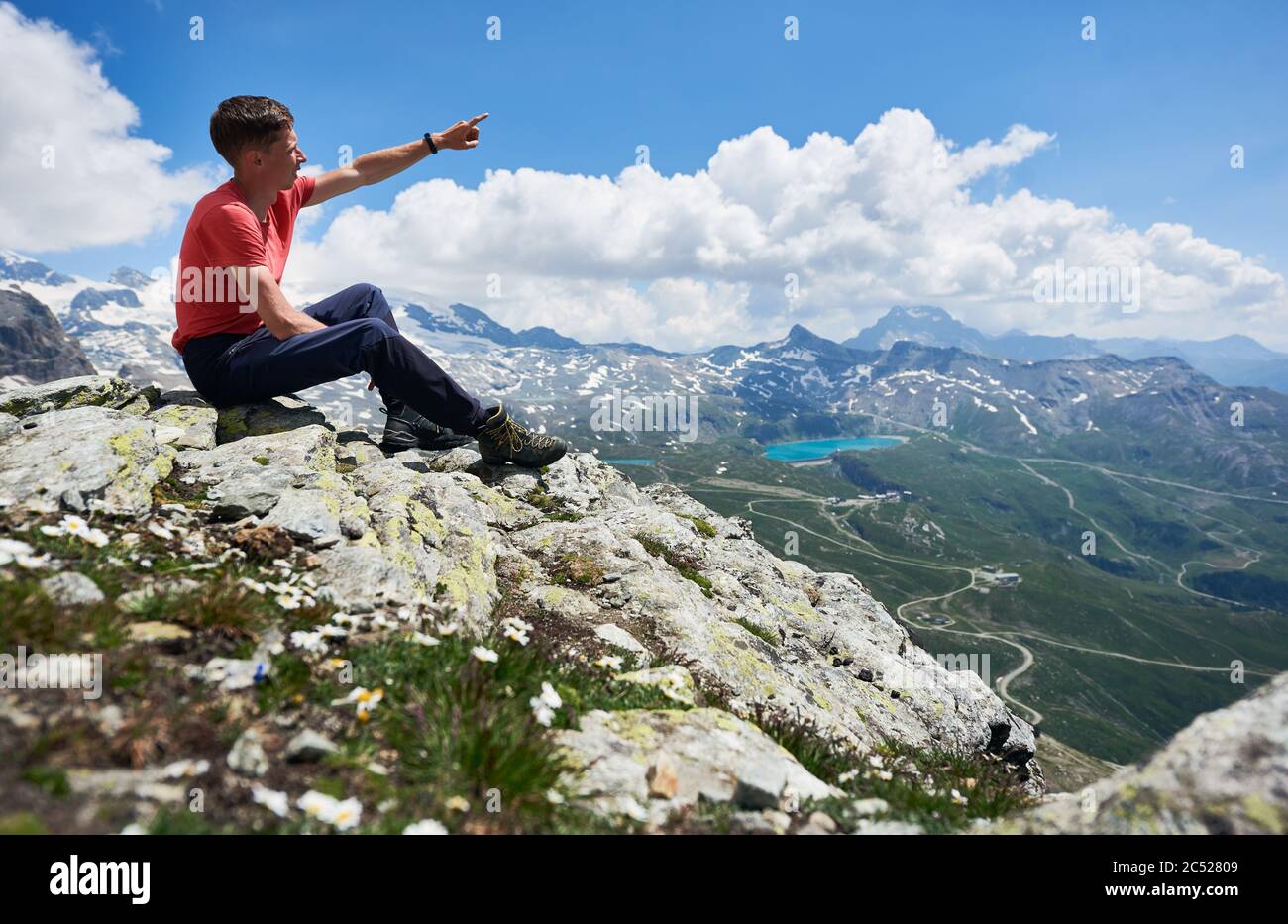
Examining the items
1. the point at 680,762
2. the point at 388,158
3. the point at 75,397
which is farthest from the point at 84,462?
the point at 388,158

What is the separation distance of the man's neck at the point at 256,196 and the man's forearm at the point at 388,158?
3414 millimetres

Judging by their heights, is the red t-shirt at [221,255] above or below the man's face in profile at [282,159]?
below

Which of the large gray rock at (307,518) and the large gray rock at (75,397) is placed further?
the large gray rock at (75,397)

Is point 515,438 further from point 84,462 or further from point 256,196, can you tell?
point 84,462

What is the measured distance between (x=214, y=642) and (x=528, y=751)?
272cm

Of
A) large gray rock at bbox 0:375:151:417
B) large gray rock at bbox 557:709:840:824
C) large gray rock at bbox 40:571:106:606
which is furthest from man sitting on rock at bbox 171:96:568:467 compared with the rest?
large gray rock at bbox 557:709:840:824

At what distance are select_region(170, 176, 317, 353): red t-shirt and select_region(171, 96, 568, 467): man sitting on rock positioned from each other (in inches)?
0.7

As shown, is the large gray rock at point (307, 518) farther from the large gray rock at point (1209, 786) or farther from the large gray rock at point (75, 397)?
the large gray rock at point (1209, 786)

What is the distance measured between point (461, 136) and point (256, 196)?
15.2 ft

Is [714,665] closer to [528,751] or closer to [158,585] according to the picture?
[528,751]

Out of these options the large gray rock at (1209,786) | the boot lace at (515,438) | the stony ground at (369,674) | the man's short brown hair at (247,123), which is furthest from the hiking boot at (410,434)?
the large gray rock at (1209,786)

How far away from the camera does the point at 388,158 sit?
12.7 m

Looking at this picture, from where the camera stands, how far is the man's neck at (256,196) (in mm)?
9594

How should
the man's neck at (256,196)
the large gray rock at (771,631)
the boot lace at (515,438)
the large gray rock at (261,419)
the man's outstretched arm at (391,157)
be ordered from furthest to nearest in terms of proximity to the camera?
the boot lace at (515,438) → the man's outstretched arm at (391,157) → the large gray rock at (261,419) → the man's neck at (256,196) → the large gray rock at (771,631)
